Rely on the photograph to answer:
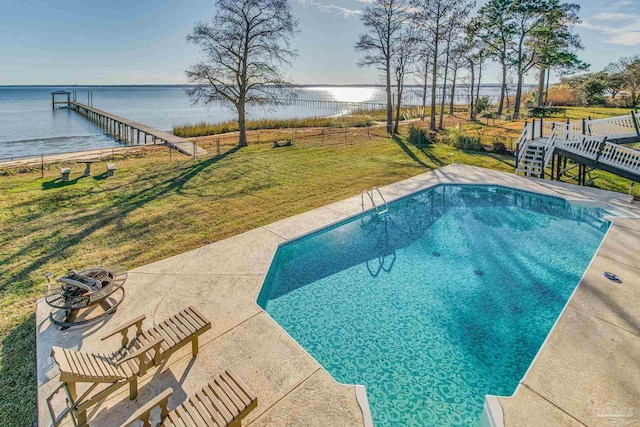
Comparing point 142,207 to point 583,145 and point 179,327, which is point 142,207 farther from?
point 583,145

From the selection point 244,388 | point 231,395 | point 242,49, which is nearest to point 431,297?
point 244,388

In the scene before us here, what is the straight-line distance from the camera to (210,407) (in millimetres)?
3139

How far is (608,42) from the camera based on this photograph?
131 feet

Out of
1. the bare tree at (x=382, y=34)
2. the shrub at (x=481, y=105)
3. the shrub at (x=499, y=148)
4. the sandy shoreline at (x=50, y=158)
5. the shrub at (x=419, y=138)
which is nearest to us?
the sandy shoreline at (x=50, y=158)

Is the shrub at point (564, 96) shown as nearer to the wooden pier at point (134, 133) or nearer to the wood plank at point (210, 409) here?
the wooden pier at point (134, 133)

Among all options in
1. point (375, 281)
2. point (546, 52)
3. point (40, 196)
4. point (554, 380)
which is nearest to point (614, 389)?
point (554, 380)

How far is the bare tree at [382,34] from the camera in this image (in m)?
22.0

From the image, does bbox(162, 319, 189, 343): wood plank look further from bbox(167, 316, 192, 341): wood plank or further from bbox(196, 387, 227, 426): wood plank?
bbox(196, 387, 227, 426): wood plank

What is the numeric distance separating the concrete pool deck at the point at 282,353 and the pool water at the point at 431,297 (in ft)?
1.46

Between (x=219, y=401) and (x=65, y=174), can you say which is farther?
(x=65, y=174)

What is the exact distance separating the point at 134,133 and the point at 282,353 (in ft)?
123

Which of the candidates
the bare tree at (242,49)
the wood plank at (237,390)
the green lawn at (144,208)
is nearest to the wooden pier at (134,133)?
the bare tree at (242,49)

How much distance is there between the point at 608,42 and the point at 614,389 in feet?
177

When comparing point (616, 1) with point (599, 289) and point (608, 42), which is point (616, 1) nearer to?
point (608, 42)
